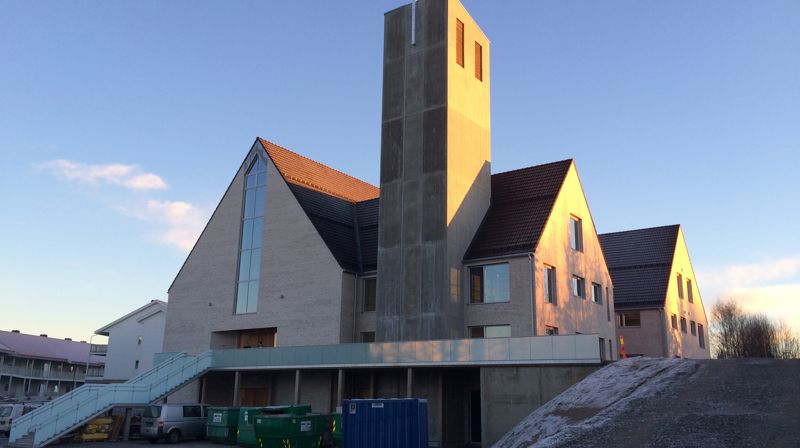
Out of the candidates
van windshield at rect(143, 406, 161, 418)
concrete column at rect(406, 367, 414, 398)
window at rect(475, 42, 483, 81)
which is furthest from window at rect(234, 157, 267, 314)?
window at rect(475, 42, 483, 81)

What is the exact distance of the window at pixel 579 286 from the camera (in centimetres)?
3525

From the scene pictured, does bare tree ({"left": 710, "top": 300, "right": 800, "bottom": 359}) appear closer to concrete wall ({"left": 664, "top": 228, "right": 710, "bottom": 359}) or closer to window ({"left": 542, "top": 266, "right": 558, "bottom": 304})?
concrete wall ({"left": 664, "top": 228, "right": 710, "bottom": 359})

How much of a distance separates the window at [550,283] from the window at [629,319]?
15130 mm

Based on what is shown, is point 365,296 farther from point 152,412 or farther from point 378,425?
point 378,425

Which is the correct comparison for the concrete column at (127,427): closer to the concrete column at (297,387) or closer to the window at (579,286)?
the concrete column at (297,387)

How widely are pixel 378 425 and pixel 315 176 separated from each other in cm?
2454

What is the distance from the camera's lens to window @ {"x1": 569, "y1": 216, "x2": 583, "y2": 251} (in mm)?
35969

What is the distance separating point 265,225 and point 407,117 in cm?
1111

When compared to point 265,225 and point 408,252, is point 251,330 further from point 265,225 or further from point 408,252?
point 408,252

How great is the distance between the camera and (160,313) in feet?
202

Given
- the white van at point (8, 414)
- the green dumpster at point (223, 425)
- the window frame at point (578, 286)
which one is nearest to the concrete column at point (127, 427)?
the green dumpster at point (223, 425)

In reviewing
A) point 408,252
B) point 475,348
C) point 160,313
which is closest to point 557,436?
point 475,348

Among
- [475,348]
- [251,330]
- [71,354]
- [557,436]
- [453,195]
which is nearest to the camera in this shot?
[557,436]

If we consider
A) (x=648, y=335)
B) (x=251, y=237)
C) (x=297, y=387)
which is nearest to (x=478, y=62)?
(x=251, y=237)
